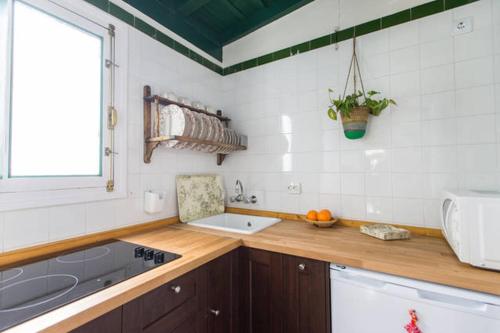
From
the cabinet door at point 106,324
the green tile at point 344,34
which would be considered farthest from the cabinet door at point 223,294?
the green tile at point 344,34

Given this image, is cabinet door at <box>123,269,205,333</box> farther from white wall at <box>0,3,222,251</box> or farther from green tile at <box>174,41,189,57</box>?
green tile at <box>174,41,189,57</box>

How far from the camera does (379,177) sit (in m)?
1.50

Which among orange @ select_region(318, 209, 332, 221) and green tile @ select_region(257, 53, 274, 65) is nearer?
orange @ select_region(318, 209, 332, 221)

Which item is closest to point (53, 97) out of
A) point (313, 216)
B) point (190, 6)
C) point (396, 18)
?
point (190, 6)

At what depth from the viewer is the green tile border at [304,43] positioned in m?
1.35

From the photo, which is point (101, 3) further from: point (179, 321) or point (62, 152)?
point (179, 321)

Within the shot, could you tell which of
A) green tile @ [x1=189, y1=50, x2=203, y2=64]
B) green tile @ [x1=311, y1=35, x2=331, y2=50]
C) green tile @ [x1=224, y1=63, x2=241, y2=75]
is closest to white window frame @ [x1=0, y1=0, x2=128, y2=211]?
green tile @ [x1=189, y1=50, x2=203, y2=64]

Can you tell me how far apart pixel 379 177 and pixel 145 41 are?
177cm

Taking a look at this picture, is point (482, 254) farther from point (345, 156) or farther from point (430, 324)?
point (345, 156)

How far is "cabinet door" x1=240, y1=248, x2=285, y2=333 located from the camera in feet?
3.95

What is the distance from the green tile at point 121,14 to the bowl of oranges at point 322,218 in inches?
66.9

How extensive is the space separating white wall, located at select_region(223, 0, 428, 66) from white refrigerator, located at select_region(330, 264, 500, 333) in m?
1.60

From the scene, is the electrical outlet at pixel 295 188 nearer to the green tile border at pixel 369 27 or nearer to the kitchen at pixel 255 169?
the kitchen at pixel 255 169

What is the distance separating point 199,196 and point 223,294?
32.5 inches
